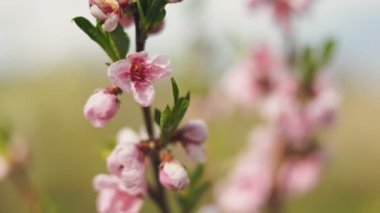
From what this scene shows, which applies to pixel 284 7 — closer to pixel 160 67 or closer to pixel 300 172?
pixel 300 172

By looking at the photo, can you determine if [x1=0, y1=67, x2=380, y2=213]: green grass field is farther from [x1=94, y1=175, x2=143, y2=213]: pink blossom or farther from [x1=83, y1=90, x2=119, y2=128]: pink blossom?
[x1=83, y1=90, x2=119, y2=128]: pink blossom

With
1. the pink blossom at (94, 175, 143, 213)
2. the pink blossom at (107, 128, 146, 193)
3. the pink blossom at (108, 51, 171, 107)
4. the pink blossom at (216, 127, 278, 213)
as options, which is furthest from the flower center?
the pink blossom at (216, 127, 278, 213)

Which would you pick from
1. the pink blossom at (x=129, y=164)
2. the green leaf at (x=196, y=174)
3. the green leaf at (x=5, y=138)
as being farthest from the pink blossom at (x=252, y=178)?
the pink blossom at (x=129, y=164)

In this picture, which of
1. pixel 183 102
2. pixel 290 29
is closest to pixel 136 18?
pixel 183 102

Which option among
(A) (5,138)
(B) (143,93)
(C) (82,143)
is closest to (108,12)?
(B) (143,93)

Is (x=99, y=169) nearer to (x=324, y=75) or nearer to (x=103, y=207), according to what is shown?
(x=324, y=75)

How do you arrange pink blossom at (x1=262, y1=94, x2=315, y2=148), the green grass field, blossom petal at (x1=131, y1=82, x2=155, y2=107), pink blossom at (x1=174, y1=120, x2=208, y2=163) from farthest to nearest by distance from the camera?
the green grass field
pink blossom at (x1=262, y1=94, x2=315, y2=148)
pink blossom at (x1=174, y1=120, x2=208, y2=163)
blossom petal at (x1=131, y1=82, x2=155, y2=107)
